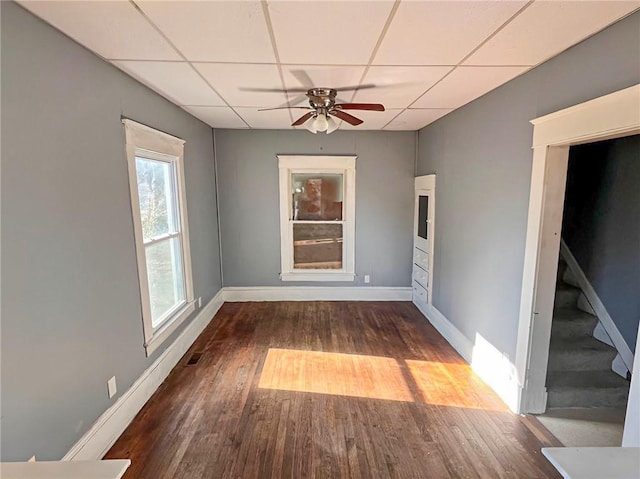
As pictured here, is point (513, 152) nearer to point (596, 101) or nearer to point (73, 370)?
point (596, 101)

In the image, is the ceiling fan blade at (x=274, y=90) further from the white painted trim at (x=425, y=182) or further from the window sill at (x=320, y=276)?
the window sill at (x=320, y=276)

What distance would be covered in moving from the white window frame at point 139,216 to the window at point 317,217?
1594 millimetres

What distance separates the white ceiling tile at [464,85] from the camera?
7.45ft

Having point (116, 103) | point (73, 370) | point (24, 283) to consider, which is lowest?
point (73, 370)

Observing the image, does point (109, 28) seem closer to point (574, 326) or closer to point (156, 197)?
point (156, 197)

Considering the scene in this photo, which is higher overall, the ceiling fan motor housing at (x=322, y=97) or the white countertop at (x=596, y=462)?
the ceiling fan motor housing at (x=322, y=97)

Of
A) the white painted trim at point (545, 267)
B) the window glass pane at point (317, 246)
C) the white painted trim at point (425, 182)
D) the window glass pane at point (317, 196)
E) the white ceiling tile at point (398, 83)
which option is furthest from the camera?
the window glass pane at point (317, 246)

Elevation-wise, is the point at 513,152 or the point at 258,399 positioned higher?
the point at 513,152

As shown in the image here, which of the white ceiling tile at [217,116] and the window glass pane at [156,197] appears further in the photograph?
the white ceiling tile at [217,116]

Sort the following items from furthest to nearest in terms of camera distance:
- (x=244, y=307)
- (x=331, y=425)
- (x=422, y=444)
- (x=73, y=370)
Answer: (x=244, y=307), (x=331, y=425), (x=422, y=444), (x=73, y=370)

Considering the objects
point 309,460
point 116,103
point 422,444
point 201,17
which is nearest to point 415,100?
point 201,17

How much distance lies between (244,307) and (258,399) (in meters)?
2.17

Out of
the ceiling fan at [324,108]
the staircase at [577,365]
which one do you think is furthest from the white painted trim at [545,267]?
the ceiling fan at [324,108]

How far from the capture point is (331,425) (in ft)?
7.70
